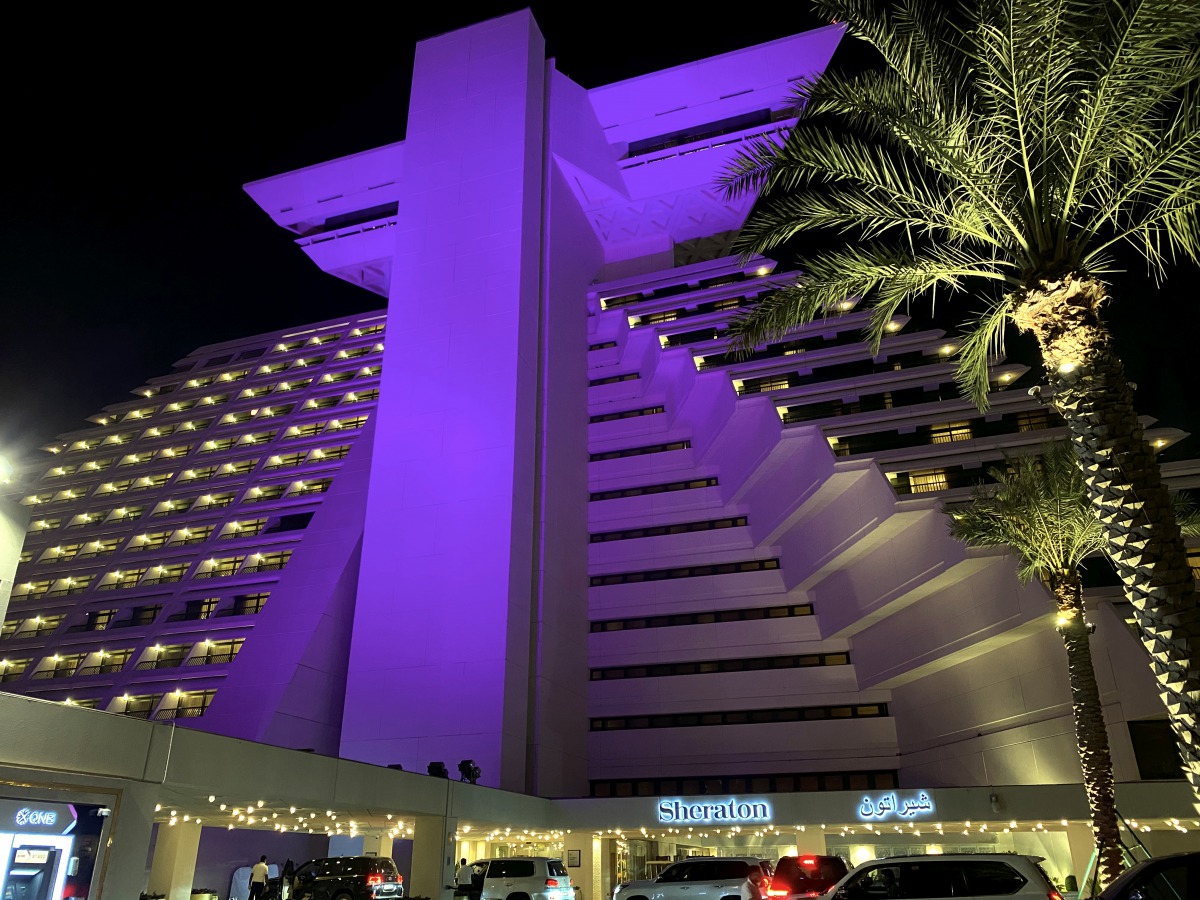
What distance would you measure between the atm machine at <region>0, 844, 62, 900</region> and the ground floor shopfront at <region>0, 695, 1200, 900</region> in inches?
1.1

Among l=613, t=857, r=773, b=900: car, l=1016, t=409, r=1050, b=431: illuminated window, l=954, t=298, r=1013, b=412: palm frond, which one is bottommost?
l=613, t=857, r=773, b=900: car

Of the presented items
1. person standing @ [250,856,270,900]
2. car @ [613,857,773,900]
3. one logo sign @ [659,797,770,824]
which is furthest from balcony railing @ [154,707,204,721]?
car @ [613,857,773,900]

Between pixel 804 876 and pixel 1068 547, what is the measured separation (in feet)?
32.6

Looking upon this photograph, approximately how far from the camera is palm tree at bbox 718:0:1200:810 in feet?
31.0

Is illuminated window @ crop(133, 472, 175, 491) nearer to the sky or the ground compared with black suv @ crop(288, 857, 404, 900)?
nearer to the sky

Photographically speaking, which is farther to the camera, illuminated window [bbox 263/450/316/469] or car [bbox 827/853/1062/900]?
illuminated window [bbox 263/450/316/469]

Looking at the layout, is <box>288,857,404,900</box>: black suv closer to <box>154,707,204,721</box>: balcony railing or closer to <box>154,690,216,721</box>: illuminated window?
<box>154,707,204,721</box>: balcony railing

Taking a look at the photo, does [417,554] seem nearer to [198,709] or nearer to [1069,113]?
[198,709]

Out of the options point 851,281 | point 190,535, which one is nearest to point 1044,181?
Result: point 851,281

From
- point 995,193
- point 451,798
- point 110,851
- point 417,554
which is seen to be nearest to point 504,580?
point 417,554

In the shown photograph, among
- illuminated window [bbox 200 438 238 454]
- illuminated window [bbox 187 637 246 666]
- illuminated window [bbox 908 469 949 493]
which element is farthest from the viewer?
illuminated window [bbox 200 438 238 454]

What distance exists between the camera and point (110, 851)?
14789 mm

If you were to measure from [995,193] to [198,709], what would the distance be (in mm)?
41003

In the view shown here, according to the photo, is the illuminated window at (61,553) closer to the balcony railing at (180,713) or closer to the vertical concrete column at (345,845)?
the balcony railing at (180,713)
